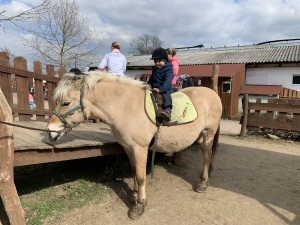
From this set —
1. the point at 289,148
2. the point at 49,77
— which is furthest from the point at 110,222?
the point at 289,148

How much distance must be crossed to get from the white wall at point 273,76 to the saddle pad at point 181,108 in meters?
14.9

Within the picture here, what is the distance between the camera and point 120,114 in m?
2.95

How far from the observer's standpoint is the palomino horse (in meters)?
2.78

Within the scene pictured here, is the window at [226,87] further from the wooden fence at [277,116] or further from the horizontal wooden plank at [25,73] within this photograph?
the horizontal wooden plank at [25,73]

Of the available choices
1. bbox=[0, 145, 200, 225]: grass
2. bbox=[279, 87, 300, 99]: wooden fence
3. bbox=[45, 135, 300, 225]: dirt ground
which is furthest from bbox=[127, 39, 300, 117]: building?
bbox=[0, 145, 200, 225]: grass

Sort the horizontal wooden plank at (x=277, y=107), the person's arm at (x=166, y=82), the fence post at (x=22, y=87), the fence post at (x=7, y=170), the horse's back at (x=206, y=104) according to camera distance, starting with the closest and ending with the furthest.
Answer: the fence post at (x=7, y=170)
the person's arm at (x=166, y=82)
the horse's back at (x=206, y=104)
the fence post at (x=22, y=87)
the horizontal wooden plank at (x=277, y=107)

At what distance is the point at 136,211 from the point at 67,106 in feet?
5.49

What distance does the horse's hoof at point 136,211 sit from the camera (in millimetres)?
3017

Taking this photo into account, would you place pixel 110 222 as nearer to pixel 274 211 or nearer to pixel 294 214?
pixel 274 211

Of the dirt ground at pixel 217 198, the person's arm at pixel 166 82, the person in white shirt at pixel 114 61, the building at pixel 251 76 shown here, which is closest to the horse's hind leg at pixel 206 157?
the dirt ground at pixel 217 198

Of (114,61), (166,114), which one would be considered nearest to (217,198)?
(166,114)

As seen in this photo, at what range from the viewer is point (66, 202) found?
3316 millimetres

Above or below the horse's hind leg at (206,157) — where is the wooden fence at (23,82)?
above

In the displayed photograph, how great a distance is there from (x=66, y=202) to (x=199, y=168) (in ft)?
9.42
